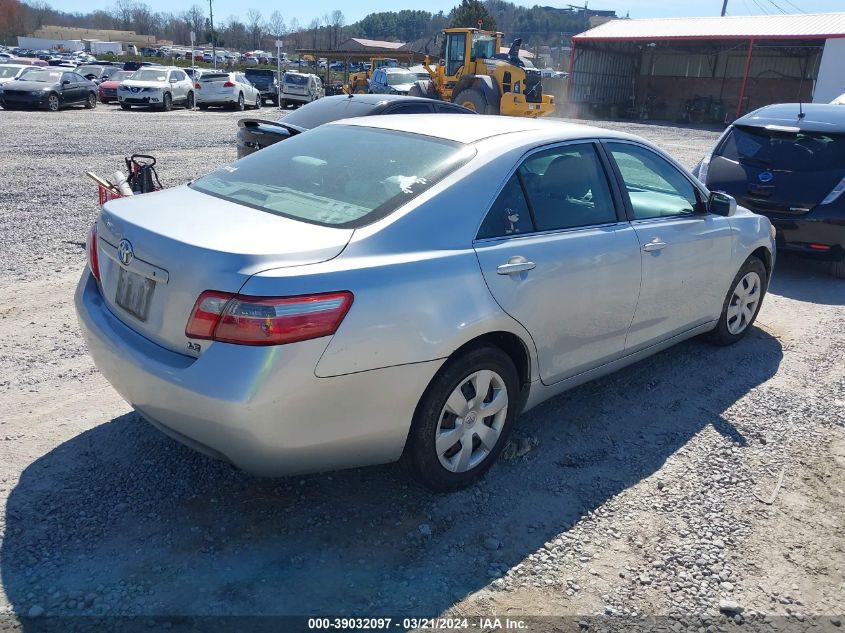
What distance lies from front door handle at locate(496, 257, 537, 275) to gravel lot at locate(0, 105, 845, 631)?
105 cm

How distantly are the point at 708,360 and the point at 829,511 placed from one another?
183cm

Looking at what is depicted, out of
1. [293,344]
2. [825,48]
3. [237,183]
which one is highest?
[825,48]

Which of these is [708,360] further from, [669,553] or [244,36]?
[244,36]

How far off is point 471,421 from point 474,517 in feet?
1.41

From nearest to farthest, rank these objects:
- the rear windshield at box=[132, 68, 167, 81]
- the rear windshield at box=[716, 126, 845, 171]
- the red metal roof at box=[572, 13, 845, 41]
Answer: the rear windshield at box=[716, 126, 845, 171], the rear windshield at box=[132, 68, 167, 81], the red metal roof at box=[572, 13, 845, 41]

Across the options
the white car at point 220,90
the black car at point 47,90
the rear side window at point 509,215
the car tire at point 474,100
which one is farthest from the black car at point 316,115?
the white car at point 220,90

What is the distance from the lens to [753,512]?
339cm

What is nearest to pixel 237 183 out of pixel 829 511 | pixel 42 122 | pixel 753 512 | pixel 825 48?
pixel 753 512

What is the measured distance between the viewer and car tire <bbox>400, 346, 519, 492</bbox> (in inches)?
120

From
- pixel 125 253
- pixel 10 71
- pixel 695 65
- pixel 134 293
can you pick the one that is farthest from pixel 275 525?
pixel 695 65

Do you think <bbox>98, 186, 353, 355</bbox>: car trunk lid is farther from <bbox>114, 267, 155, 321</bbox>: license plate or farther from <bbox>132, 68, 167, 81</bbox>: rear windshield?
<bbox>132, 68, 167, 81</bbox>: rear windshield

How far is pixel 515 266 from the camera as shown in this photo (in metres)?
3.25

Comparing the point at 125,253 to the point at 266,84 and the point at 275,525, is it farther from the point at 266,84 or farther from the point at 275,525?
the point at 266,84

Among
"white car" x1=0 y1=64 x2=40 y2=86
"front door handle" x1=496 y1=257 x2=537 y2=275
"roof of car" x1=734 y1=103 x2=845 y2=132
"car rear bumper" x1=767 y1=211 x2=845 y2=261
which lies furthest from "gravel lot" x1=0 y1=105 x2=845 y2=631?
"white car" x1=0 y1=64 x2=40 y2=86
